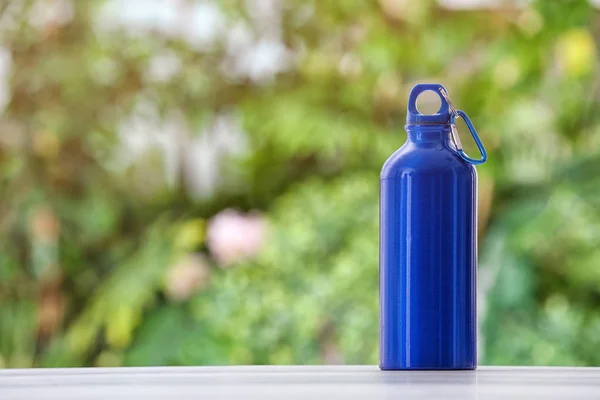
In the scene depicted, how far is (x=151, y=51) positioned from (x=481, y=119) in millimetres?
1241

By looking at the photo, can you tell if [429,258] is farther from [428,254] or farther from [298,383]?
[298,383]

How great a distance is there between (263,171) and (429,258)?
8.90ft

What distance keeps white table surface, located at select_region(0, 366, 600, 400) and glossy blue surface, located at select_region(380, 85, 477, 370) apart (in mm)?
27

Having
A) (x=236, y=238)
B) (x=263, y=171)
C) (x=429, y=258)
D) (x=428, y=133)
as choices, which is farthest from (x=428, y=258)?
(x=263, y=171)

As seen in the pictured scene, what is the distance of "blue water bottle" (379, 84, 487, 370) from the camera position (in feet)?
2.94

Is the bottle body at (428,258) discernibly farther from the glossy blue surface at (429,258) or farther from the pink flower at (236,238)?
the pink flower at (236,238)

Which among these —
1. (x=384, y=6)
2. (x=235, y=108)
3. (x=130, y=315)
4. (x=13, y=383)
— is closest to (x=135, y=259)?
(x=130, y=315)

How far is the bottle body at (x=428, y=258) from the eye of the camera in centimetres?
90

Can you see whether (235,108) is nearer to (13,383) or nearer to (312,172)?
(312,172)

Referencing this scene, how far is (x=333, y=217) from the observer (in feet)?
10.0

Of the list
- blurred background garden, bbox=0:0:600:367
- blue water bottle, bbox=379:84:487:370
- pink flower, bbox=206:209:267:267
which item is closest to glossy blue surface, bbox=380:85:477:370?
blue water bottle, bbox=379:84:487:370

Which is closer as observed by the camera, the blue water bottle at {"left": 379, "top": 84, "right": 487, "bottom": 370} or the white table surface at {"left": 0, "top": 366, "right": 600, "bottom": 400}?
the white table surface at {"left": 0, "top": 366, "right": 600, "bottom": 400}

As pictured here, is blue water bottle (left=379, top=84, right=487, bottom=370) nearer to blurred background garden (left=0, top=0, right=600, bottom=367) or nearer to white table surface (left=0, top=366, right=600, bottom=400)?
white table surface (left=0, top=366, right=600, bottom=400)

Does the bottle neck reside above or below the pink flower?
above
